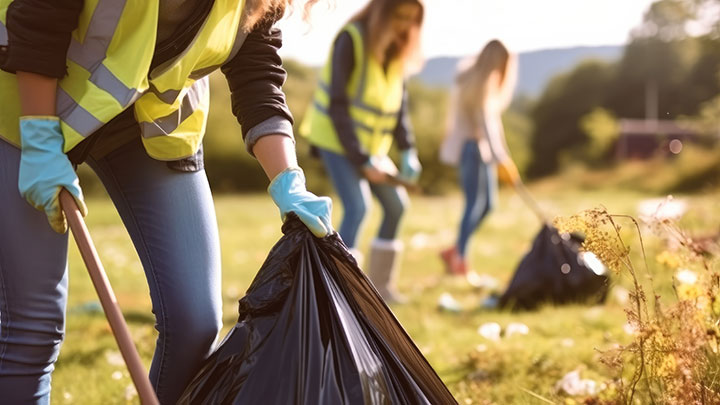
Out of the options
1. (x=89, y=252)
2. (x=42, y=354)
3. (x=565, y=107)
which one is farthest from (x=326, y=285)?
(x=565, y=107)

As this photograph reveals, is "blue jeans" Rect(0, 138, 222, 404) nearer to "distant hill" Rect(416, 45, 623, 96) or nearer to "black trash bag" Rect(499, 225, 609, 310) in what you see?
"black trash bag" Rect(499, 225, 609, 310)

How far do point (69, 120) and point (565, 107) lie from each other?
29938 millimetres

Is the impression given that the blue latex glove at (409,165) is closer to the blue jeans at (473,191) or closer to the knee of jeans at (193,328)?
the blue jeans at (473,191)

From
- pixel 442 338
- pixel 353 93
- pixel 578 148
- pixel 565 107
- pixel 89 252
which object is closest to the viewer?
pixel 89 252

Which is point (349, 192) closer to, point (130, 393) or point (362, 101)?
point (362, 101)

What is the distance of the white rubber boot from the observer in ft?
19.5

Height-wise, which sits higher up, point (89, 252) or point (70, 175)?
point (70, 175)

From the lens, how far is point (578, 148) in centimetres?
2761

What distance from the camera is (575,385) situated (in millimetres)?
3104

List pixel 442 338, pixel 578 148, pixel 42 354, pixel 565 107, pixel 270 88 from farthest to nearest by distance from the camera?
pixel 565 107 → pixel 578 148 → pixel 442 338 → pixel 270 88 → pixel 42 354

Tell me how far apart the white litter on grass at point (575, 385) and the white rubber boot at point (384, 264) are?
274cm

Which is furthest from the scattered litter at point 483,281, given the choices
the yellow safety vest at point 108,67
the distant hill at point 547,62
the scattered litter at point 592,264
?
the distant hill at point 547,62

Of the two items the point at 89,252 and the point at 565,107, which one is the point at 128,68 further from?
the point at 565,107

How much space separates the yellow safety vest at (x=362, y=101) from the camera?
17.8 ft
